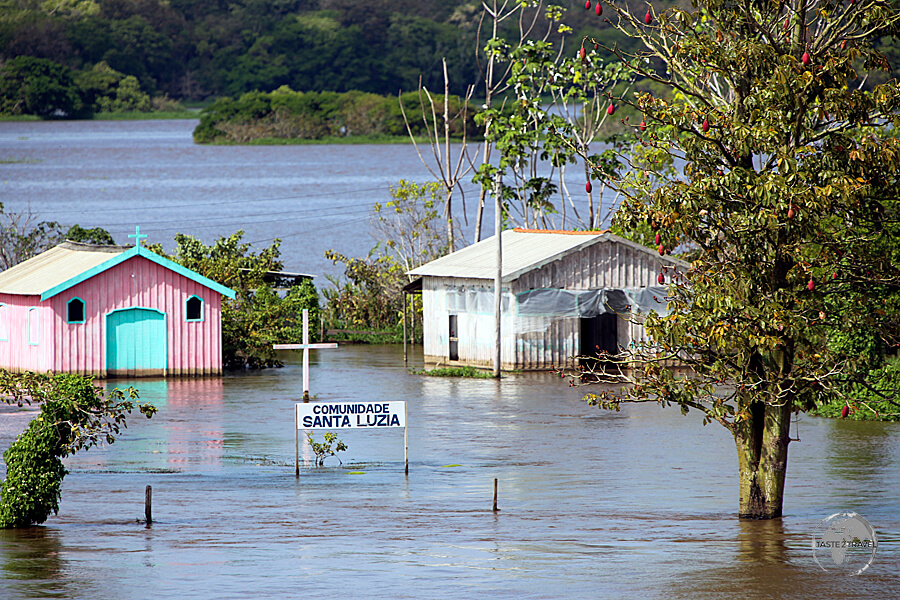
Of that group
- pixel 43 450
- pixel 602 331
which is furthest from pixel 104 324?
pixel 43 450

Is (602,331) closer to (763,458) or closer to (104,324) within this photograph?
(104,324)

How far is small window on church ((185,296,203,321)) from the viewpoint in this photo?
119 feet

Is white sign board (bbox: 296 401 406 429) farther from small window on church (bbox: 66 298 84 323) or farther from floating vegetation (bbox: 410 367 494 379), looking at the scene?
floating vegetation (bbox: 410 367 494 379)

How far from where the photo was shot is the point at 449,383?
118 feet

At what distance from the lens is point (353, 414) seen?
2067 centimetres

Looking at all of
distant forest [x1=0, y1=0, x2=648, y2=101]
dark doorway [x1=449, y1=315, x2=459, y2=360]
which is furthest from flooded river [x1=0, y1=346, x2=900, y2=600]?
distant forest [x1=0, y1=0, x2=648, y2=101]

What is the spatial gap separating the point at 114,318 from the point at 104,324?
0.31 metres

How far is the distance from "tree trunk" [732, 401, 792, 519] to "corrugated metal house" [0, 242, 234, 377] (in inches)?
816

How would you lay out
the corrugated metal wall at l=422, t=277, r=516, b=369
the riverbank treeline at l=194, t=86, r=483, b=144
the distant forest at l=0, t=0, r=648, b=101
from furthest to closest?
1. the distant forest at l=0, t=0, r=648, b=101
2. the riverbank treeline at l=194, t=86, r=483, b=144
3. the corrugated metal wall at l=422, t=277, r=516, b=369

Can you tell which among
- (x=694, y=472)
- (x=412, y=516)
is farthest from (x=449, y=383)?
(x=412, y=516)

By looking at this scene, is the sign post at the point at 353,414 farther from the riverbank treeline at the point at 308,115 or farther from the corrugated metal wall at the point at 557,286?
the riverbank treeline at the point at 308,115

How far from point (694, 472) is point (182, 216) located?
91.4 meters

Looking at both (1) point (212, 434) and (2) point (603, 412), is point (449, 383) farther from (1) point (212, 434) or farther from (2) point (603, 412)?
(1) point (212, 434)

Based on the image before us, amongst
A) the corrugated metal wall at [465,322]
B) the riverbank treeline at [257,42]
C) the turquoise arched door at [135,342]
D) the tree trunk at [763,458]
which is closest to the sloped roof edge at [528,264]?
the corrugated metal wall at [465,322]
